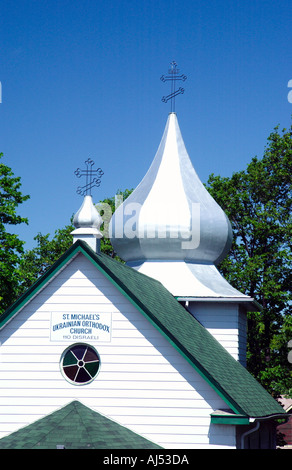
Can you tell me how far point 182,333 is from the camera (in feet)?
72.7

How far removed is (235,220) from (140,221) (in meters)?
16.5

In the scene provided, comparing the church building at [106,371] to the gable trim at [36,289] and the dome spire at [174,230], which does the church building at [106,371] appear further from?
the dome spire at [174,230]

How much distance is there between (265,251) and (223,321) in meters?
18.6

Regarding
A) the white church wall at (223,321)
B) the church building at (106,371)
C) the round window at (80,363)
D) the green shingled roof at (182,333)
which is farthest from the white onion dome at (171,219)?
the round window at (80,363)

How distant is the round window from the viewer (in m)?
21.3

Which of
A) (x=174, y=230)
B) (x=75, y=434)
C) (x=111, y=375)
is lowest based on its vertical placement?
(x=75, y=434)

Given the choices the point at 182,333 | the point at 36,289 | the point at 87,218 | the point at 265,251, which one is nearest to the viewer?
the point at 36,289

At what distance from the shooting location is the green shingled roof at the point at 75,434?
1875 centimetres

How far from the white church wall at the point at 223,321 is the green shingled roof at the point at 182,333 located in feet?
4.17

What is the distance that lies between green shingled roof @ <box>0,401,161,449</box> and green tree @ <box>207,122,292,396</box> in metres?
22.6

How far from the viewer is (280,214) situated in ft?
144

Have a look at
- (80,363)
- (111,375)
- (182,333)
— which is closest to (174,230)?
(182,333)

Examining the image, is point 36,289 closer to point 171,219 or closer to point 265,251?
point 171,219
